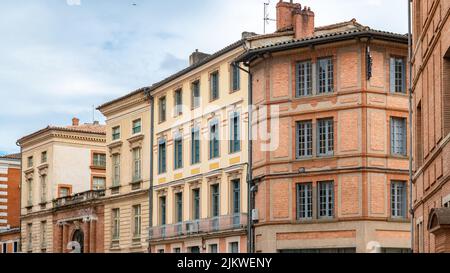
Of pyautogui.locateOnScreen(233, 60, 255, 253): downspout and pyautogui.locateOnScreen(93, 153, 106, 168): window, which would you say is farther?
pyautogui.locateOnScreen(93, 153, 106, 168): window

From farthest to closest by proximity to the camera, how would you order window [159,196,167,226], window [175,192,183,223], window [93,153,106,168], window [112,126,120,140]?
1. window [93,153,106,168]
2. window [112,126,120,140]
3. window [159,196,167,226]
4. window [175,192,183,223]

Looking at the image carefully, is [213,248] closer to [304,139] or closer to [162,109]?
[304,139]

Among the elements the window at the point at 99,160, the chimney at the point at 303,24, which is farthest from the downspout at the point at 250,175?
the window at the point at 99,160

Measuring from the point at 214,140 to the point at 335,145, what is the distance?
9.09 metres

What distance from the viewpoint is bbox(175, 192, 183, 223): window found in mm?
53719

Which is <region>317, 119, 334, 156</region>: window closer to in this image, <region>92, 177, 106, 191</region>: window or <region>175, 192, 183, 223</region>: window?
<region>175, 192, 183, 223</region>: window

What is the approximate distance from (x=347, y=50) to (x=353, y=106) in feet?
8.96

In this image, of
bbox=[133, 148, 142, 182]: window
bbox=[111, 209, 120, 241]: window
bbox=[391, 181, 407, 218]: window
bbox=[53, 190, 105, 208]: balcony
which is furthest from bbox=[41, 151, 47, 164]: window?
bbox=[391, 181, 407, 218]: window

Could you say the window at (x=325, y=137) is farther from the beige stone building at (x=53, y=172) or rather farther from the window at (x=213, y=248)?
the beige stone building at (x=53, y=172)

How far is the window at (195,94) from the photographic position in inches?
2069

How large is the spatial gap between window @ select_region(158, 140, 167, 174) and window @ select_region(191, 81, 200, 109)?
4409 mm

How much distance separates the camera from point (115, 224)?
6181 cm
